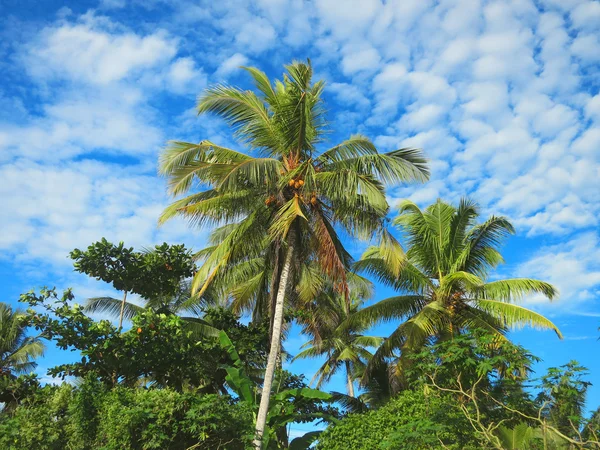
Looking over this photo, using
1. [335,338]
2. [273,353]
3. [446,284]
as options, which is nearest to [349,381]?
[335,338]

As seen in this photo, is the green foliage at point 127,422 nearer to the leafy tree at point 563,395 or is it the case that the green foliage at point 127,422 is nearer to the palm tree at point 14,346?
the leafy tree at point 563,395

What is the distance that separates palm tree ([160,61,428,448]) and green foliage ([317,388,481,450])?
2413 mm

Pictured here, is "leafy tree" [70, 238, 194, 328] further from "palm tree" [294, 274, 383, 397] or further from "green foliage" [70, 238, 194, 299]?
"palm tree" [294, 274, 383, 397]

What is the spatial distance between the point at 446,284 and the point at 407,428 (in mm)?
6037

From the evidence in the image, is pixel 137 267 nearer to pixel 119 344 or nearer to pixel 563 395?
pixel 119 344

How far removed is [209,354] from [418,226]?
7129 millimetres

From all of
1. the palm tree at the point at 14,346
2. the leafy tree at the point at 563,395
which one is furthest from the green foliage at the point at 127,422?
the palm tree at the point at 14,346

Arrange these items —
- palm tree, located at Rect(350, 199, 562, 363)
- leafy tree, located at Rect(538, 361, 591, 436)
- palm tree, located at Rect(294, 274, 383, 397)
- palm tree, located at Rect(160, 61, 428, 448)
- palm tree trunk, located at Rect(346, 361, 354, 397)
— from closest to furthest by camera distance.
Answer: leafy tree, located at Rect(538, 361, 591, 436)
palm tree, located at Rect(160, 61, 428, 448)
palm tree, located at Rect(350, 199, 562, 363)
palm tree, located at Rect(294, 274, 383, 397)
palm tree trunk, located at Rect(346, 361, 354, 397)

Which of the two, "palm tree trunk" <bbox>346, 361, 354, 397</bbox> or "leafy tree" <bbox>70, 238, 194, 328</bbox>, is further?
"palm tree trunk" <bbox>346, 361, 354, 397</bbox>

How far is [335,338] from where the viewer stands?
2034 centimetres

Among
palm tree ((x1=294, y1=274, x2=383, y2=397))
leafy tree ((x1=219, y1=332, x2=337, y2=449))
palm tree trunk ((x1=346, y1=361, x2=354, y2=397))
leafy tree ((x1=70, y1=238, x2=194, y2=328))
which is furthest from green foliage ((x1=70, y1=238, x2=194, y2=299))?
palm tree trunk ((x1=346, y1=361, x2=354, y2=397))

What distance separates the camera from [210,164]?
12047mm

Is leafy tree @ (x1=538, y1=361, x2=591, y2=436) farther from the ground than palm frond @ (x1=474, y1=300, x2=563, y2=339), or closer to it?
closer to it

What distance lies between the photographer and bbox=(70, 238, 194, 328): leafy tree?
43.2ft
